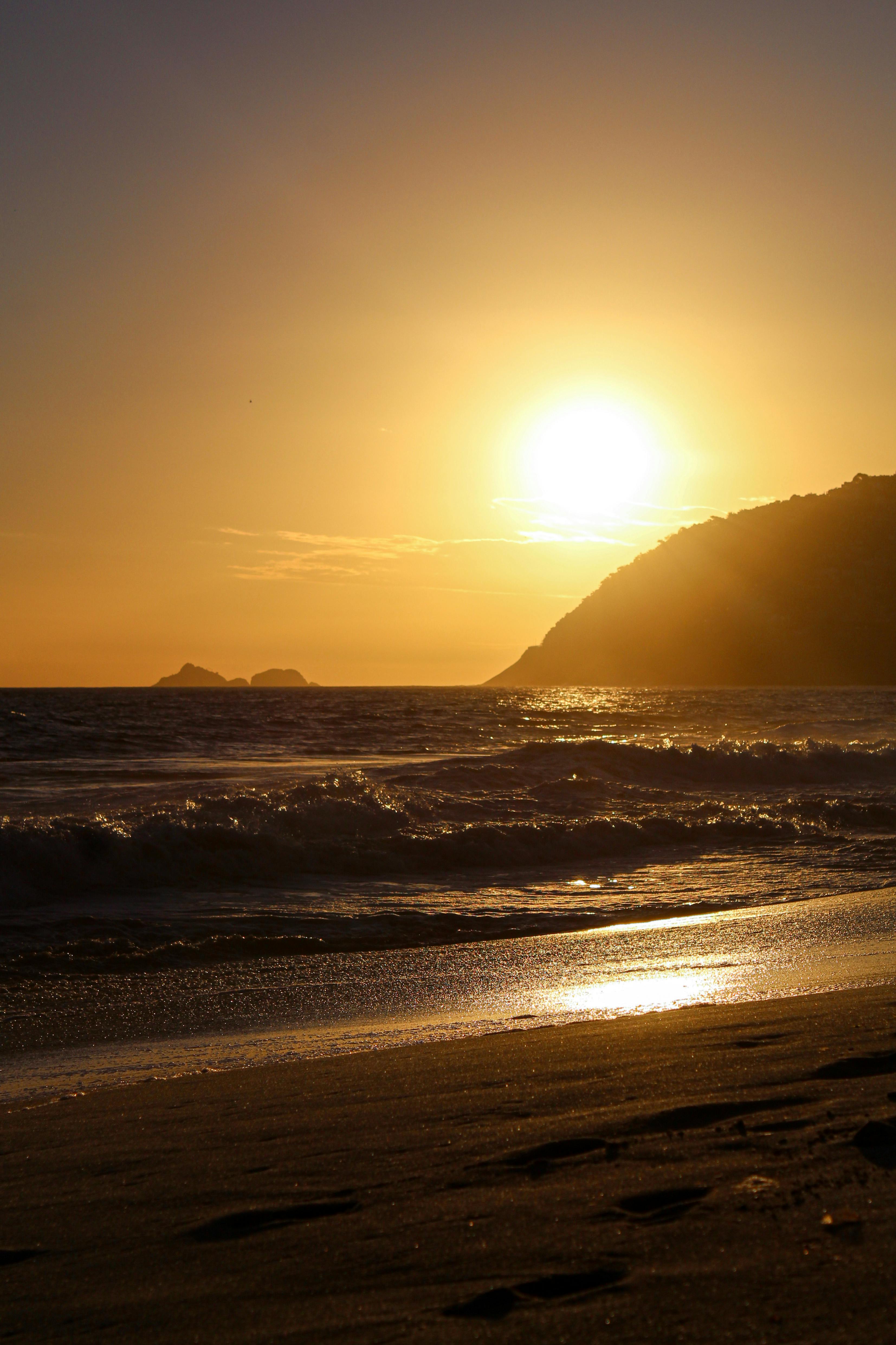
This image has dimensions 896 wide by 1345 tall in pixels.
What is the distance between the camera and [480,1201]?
234cm

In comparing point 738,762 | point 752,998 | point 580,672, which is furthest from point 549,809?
point 580,672

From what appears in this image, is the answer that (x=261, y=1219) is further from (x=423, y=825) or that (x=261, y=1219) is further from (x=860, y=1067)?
(x=423, y=825)

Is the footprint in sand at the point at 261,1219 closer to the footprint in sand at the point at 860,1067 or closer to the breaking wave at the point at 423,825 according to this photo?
the footprint in sand at the point at 860,1067

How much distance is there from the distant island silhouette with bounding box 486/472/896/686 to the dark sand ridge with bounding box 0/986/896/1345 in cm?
13987

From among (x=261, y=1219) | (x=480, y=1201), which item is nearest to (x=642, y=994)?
(x=480, y=1201)

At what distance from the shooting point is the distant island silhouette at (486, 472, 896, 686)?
143m

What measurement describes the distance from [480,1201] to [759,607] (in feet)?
531

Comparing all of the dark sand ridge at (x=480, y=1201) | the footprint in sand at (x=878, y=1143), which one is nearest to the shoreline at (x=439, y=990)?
the dark sand ridge at (x=480, y=1201)

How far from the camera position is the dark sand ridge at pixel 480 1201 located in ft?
6.07

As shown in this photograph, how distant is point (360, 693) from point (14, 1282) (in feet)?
382

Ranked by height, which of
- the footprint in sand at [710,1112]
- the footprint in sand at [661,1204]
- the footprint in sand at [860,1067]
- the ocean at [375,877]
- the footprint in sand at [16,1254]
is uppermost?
the footprint in sand at [661,1204]

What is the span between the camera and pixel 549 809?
1275cm

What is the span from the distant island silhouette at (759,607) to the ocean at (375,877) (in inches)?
4993

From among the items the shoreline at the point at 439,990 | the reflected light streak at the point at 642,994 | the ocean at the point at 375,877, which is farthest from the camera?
the ocean at the point at 375,877
